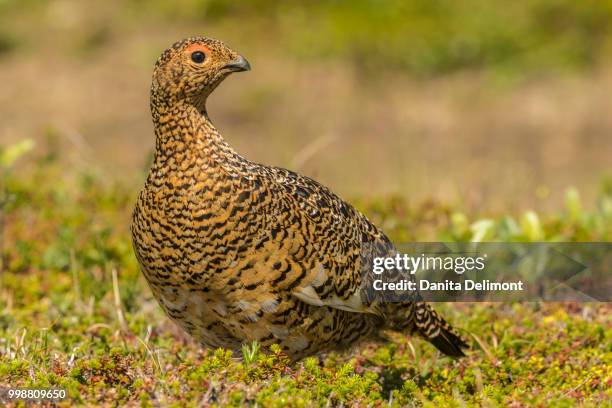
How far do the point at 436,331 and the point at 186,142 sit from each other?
167cm

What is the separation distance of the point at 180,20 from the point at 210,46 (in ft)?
31.7

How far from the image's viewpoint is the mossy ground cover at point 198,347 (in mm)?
4223

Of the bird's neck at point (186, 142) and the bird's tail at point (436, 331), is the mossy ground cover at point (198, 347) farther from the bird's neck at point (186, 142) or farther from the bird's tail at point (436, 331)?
the bird's neck at point (186, 142)

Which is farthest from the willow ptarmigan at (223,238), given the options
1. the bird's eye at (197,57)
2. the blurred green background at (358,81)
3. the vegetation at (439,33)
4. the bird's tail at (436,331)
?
the vegetation at (439,33)

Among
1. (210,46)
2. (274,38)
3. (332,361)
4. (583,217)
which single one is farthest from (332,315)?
(274,38)

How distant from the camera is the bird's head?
15.2ft

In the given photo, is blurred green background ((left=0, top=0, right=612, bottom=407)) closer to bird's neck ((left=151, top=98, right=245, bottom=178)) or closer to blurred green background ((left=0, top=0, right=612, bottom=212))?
blurred green background ((left=0, top=0, right=612, bottom=212))

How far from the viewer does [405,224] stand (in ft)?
24.5

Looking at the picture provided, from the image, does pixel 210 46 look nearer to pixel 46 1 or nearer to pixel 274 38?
pixel 274 38

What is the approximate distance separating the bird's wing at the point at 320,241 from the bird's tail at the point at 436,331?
0.37 meters

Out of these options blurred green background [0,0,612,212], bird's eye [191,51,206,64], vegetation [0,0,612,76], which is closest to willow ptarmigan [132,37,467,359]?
bird's eye [191,51,206,64]

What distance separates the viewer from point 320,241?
4777 mm

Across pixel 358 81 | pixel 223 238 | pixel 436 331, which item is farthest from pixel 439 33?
pixel 223 238

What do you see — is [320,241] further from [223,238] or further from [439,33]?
[439,33]
